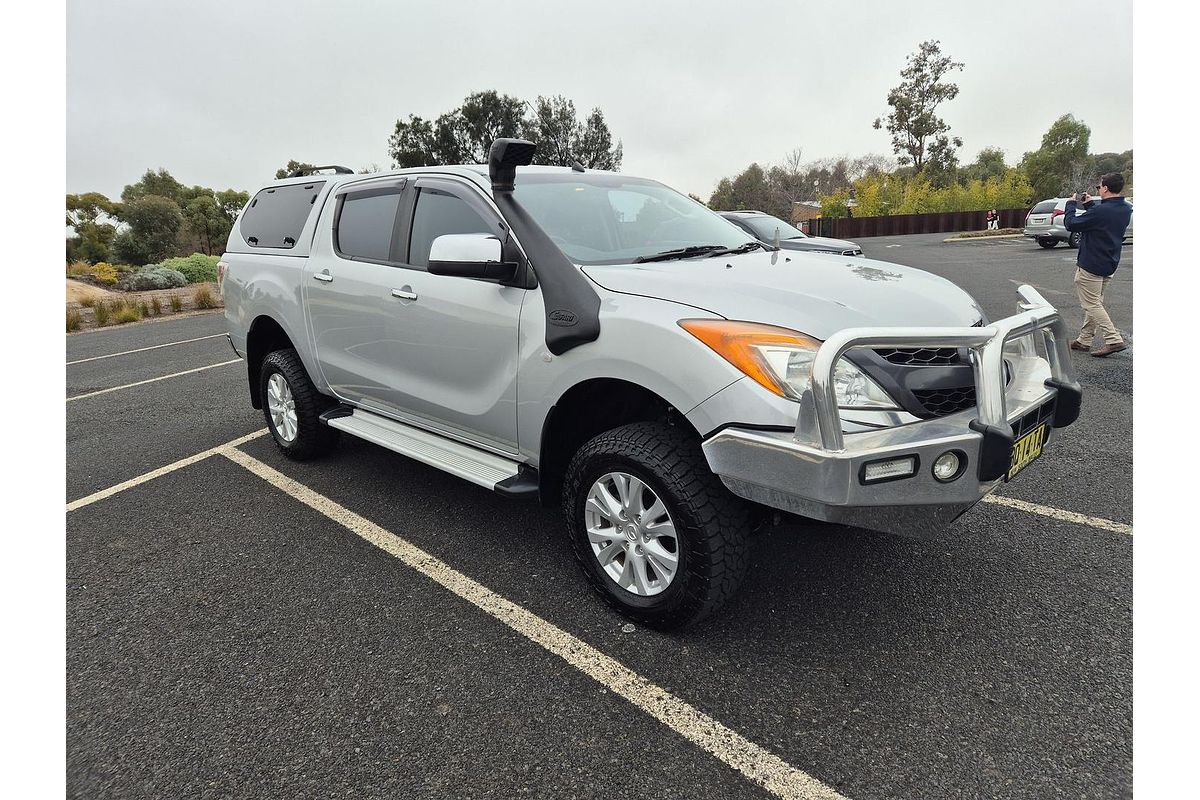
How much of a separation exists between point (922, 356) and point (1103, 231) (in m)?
6.53

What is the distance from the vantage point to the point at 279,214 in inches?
186

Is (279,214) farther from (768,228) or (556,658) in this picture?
(768,228)

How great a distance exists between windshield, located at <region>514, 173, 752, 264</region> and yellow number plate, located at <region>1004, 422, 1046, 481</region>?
62.3 inches

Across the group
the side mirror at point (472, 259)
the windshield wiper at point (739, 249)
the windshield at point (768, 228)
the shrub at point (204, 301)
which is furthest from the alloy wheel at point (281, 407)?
the shrub at point (204, 301)

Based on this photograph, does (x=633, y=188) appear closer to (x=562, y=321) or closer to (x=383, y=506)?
(x=562, y=321)

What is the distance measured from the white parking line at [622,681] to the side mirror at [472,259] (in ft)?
4.57

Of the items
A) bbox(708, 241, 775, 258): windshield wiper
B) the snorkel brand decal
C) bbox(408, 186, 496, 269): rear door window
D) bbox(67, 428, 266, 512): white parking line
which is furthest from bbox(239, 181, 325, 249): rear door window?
bbox(708, 241, 775, 258): windshield wiper

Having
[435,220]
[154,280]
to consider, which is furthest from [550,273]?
[154,280]

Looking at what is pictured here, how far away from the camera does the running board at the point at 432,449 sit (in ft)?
10.3

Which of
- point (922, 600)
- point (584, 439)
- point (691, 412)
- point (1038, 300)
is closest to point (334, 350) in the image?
point (584, 439)

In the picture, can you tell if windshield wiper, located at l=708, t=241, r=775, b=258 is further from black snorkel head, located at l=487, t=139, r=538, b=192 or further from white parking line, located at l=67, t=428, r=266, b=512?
white parking line, located at l=67, t=428, r=266, b=512

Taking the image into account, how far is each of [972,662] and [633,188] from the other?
9.19ft

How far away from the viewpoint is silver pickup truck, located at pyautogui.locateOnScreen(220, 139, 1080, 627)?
2.13m

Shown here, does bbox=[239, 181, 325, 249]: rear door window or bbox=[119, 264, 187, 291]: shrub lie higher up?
bbox=[119, 264, 187, 291]: shrub
